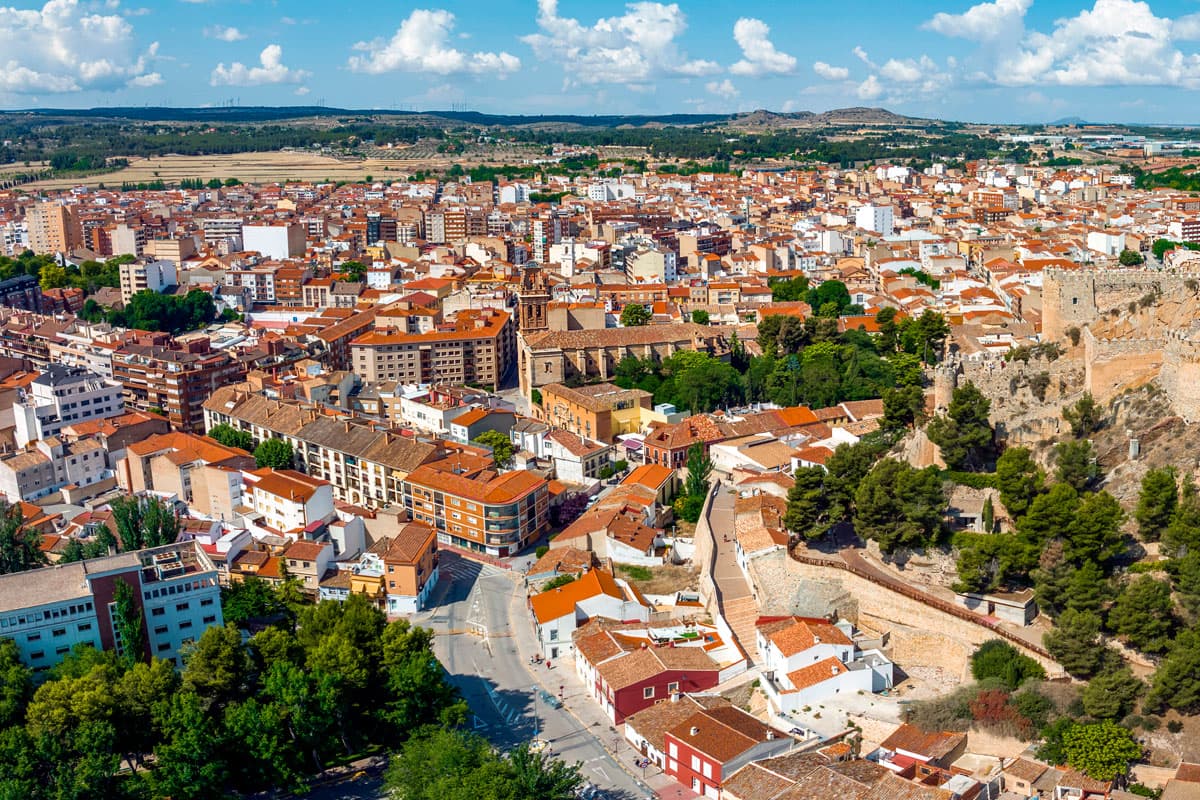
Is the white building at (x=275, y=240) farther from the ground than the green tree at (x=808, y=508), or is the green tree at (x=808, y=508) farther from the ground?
the white building at (x=275, y=240)

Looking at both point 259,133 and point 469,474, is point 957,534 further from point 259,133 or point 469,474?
point 259,133

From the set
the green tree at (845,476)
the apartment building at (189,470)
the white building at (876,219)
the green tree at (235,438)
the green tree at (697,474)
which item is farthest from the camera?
the white building at (876,219)

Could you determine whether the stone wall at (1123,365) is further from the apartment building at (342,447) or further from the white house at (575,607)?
the apartment building at (342,447)

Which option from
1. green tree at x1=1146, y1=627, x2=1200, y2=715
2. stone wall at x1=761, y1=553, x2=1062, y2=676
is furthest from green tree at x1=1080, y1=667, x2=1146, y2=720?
stone wall at x1=761, y1=553, x2=1062, y2=676

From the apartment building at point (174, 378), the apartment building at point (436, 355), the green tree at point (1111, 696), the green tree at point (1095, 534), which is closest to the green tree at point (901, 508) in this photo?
the green tree at point (1095, 534)

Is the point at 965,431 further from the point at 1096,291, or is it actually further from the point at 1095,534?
the point at 1096,291

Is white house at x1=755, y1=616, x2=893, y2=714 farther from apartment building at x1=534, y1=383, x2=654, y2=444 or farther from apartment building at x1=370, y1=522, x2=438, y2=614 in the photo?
apartment building at x1=534, y1=383, x2=654, y2=444

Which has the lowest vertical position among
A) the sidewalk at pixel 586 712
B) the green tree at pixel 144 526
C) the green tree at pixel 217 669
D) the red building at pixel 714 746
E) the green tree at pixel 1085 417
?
the sidewalk at pixel 586 712

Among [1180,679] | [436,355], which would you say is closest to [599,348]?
[436,355]

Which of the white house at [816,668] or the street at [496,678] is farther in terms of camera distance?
the white house at [816,668]
